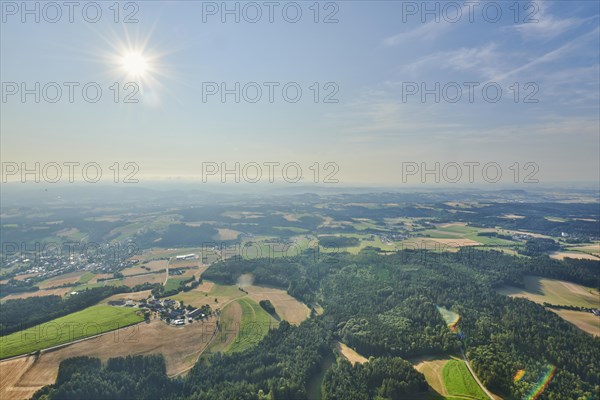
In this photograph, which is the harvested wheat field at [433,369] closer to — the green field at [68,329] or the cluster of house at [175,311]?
the cluster of house at [175,311]

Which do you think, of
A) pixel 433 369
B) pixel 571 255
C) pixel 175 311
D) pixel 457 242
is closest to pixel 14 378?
pixel 175 311

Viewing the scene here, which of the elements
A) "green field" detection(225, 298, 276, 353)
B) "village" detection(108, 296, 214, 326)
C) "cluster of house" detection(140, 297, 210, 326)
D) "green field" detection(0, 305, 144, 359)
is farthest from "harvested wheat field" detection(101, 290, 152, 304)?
"green field" detection(225, 298, 276, 353)

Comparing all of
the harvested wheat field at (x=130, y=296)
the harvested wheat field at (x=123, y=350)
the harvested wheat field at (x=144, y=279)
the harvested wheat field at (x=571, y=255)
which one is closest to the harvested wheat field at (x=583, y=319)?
the harvested wheat field at (x=571, y=255)

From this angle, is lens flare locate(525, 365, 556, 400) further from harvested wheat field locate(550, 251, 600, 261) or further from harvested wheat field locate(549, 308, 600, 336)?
harvested wheat field locate(550, 251, 600, 261)

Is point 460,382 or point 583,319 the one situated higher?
point 583,319

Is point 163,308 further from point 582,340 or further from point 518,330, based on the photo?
point 582,340

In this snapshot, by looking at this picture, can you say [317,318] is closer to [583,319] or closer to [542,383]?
[542,383]
